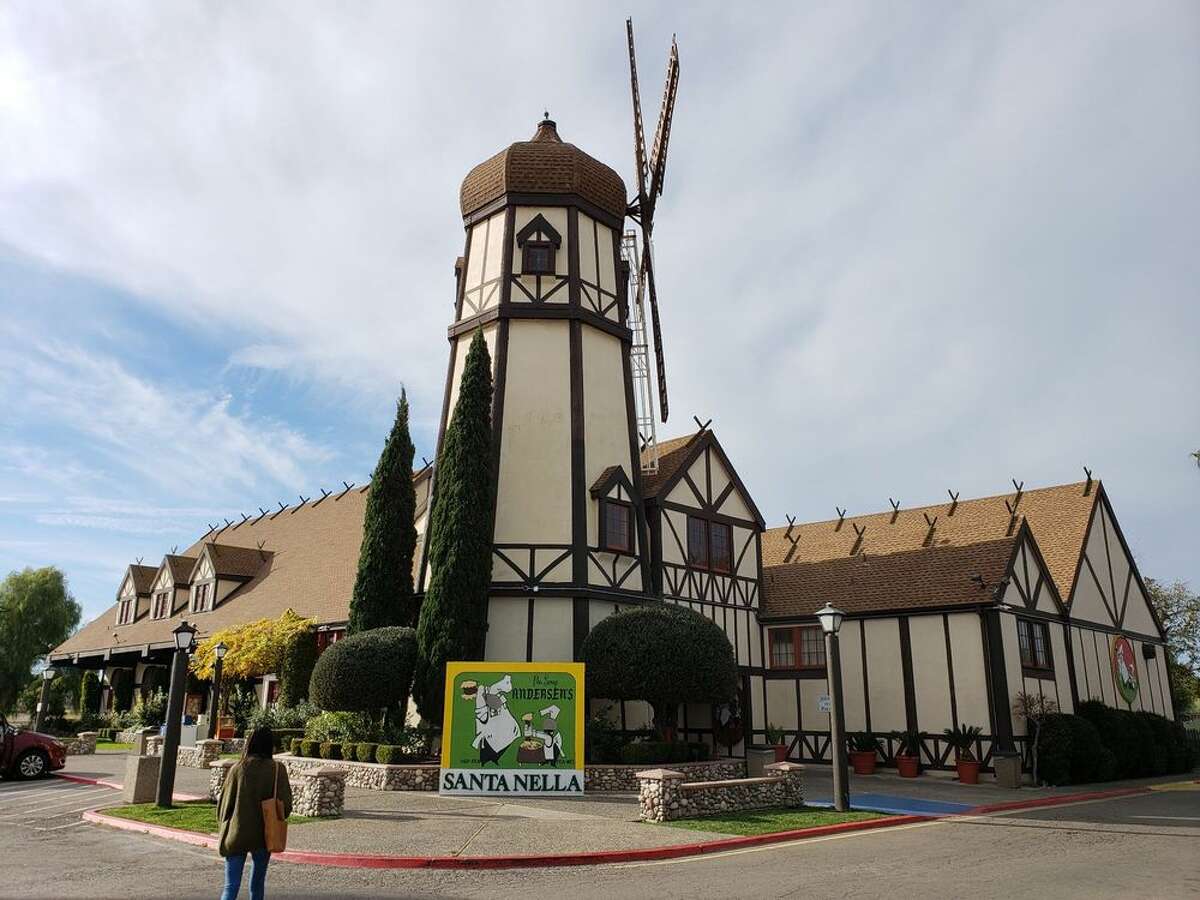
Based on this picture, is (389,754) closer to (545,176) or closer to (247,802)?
(247,802)

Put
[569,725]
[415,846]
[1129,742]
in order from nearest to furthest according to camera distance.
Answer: [415,846], [569,725], [1129,742]

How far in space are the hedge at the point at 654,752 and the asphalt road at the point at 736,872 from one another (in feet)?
21.1

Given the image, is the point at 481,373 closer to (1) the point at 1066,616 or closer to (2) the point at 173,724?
(2) the point at 173,724

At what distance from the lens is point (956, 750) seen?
25344mm

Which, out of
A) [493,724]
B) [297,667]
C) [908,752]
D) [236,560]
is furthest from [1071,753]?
[236,560]

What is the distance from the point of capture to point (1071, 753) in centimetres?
2506

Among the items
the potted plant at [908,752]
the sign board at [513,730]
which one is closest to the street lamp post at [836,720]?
the sign board at [513,730]

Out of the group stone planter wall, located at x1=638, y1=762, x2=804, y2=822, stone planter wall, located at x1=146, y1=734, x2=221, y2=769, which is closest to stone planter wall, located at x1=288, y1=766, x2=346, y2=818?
stone planter wall, located at x1=638, y1=762, x2=804, y2=822

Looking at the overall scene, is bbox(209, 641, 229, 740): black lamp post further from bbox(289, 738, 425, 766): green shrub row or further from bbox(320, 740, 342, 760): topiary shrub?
bbox(320, 740, 342, 760): topiary shrub

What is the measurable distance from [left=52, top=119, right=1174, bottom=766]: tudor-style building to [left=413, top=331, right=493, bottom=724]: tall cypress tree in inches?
39.2

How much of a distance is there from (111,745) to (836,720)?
28455 mm

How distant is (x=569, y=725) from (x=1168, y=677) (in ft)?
102

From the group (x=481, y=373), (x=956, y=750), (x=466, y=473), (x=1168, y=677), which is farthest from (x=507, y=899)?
(x=1168, y=677)

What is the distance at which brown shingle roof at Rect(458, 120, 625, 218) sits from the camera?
2752 cm
